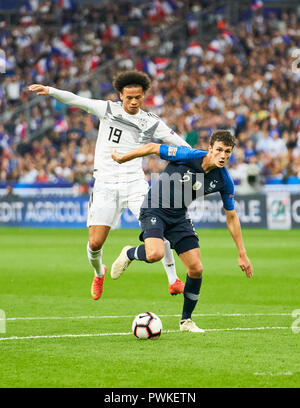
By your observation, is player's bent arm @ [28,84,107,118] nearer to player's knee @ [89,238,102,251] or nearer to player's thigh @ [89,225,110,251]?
player's thigh @ [89,225,110,251]

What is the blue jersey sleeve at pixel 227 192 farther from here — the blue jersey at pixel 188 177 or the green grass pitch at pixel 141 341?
the green grass pitch at pixel 141 341

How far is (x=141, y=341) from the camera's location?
7.79m

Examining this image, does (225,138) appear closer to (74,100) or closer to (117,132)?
(117,132)

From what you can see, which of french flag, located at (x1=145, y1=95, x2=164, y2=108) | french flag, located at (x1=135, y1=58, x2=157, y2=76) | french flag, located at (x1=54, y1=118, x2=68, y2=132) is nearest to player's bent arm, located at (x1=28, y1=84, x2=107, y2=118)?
french flag, located at (x1=145, y1=95, x2=164, y2=108)

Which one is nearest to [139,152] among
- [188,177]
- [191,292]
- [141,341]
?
[188,177]

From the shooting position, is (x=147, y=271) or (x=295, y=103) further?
(x=295, y=103)

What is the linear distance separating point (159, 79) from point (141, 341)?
889 inches

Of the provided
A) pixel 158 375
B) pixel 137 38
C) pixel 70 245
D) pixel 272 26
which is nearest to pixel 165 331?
pixel 158 375

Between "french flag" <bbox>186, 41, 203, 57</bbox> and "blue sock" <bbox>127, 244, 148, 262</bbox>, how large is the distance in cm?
2144

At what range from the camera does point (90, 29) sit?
33.4 metres

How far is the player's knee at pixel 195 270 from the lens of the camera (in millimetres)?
8188

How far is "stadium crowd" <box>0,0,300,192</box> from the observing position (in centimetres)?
2455
